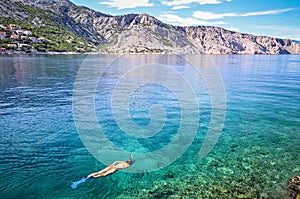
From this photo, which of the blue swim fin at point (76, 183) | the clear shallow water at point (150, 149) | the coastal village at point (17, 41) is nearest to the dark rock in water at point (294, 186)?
the clear shallow water at point (150, 149)

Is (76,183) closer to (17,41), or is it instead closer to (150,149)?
(150,149)

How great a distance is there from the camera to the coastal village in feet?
502

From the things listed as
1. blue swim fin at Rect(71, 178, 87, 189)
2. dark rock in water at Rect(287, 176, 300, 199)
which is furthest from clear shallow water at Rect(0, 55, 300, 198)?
dark rock in water at Rect(287, 176, 300, 199)

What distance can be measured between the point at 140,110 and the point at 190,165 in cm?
1268

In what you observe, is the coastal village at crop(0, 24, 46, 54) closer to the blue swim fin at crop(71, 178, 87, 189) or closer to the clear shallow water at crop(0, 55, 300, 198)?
the clear shallow water at crop(0, 55, 300, 198)

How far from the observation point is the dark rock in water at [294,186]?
10.9 metres

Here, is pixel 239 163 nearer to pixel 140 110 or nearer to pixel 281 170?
pixel 281 170

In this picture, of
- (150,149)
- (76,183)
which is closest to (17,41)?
(150,149)

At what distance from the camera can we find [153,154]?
1552cm

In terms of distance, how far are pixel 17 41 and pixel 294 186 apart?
8207 inches

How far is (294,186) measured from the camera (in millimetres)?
11547

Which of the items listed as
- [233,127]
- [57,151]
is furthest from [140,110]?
[57,151]

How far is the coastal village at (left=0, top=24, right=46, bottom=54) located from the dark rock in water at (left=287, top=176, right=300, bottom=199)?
167 meters

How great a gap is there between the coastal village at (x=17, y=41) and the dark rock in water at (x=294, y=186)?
166836mm
